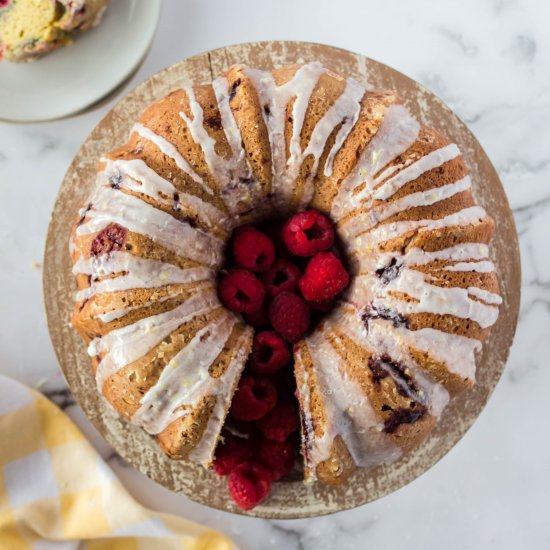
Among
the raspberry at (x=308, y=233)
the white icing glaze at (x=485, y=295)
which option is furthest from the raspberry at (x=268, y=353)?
the white icing glaze at (x=485, y=295)

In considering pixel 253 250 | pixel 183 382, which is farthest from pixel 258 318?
pixel 183 382

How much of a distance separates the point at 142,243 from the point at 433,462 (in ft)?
2.99

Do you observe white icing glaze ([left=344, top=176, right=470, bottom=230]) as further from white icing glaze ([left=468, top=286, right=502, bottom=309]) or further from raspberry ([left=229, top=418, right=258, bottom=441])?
raspberry ([left=229, top=418, right=258, bottom=441])

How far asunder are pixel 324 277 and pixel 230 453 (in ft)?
1.55

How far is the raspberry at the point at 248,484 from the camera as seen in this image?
1.76 metres

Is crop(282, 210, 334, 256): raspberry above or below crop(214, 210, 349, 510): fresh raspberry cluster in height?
above

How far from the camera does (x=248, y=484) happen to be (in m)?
1.76

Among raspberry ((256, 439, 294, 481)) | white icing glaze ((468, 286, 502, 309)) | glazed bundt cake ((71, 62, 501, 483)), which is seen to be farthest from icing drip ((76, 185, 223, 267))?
white icing glaze ((468, 286, 502, 309))

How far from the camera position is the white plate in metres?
2.08

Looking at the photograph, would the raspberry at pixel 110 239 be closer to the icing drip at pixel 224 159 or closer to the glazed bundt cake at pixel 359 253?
the glazed bundt cake at pixel 359 253

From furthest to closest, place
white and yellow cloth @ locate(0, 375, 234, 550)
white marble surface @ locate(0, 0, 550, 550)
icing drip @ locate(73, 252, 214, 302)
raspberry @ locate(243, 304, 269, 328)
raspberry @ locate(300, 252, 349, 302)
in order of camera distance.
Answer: white marble surface @ locate(0, 0, 550, 550) → white and yellow cloth @ locate(0, 375, 234, 550) → raspberry @ locate(243, 304, 269, 328) → raspberry @ locate(300, 252, 349, 302) → icing drip @ locate(73, 252, 214, 302)

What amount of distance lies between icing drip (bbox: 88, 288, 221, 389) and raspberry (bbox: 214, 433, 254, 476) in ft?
1.08

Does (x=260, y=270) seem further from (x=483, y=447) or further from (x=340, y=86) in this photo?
(x=483, y=447)

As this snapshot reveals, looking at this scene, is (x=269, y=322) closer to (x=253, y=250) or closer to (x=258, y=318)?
(x=258, y=318)
